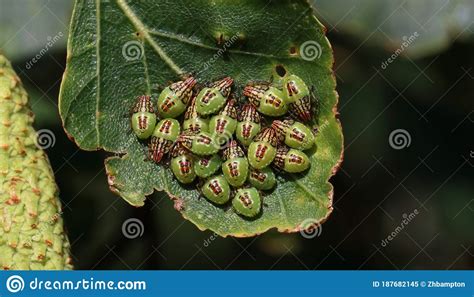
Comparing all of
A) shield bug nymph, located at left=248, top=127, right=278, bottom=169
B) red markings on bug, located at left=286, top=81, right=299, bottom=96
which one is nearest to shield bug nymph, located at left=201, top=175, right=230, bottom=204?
shield bug nymph, located at left=248, top=127, right=278, bottom=169

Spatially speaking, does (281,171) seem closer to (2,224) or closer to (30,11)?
(2,224)

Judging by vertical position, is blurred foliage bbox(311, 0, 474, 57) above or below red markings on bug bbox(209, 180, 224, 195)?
above

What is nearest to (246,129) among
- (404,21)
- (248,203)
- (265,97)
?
(265,97)

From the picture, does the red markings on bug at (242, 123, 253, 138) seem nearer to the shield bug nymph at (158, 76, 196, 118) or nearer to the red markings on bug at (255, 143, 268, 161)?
the red markings on bug at (255, 143, 268, 161)

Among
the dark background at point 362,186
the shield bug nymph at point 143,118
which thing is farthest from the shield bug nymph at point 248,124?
the dark background at point 362,186

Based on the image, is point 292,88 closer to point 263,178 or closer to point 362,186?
point 263,178

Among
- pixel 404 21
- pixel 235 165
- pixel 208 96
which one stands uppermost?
pixel 404 21

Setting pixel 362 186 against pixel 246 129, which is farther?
pixel 362 186

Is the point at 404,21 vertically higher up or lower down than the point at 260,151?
higher up

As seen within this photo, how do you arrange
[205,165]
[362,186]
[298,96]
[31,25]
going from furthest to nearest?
[362,186] → [31,25] → [205,165] → [298,96]
